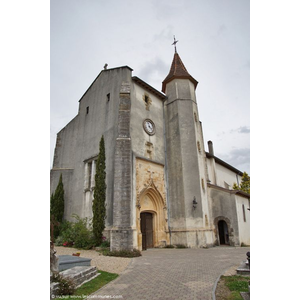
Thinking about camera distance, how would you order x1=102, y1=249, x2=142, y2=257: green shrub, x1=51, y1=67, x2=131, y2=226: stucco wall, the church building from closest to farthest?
1. x1=102, y1=249, x2=142, y2=257: green shrub
2. the church building
3. x1=51, y1=67, x2=131, y2=226: stucco wall

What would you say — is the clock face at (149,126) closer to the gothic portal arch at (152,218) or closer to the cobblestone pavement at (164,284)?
the gothic portal arch at (152,218)

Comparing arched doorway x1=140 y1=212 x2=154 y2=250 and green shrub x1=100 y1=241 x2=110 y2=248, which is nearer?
green shrub x1=100 y1=241 x2=110 y2=248

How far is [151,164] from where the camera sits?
52.5ft

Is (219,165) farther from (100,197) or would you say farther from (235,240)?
(100,197)

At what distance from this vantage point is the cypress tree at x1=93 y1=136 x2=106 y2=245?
1302 centimetres

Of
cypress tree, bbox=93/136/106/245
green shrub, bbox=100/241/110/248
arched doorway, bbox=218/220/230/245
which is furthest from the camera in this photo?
arched doorway, bbox=218/220/230/245

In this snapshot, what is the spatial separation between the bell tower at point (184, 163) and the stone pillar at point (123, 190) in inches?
196

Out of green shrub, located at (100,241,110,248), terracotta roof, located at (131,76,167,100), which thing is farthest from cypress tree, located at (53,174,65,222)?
terracotta roof, located at (131,76,167,100)

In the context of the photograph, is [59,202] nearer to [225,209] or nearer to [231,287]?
[225,209]

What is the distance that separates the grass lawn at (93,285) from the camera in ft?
15.7

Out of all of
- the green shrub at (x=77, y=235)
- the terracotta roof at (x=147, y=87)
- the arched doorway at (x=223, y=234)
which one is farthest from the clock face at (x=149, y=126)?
the arched doorway at (x=223, y=234)

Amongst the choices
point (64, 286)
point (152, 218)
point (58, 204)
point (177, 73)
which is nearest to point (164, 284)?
point (64, 286)

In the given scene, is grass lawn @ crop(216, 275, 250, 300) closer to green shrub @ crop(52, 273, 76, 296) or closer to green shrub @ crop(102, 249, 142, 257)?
green shrub @ crop(52, 273, 76, 296)
